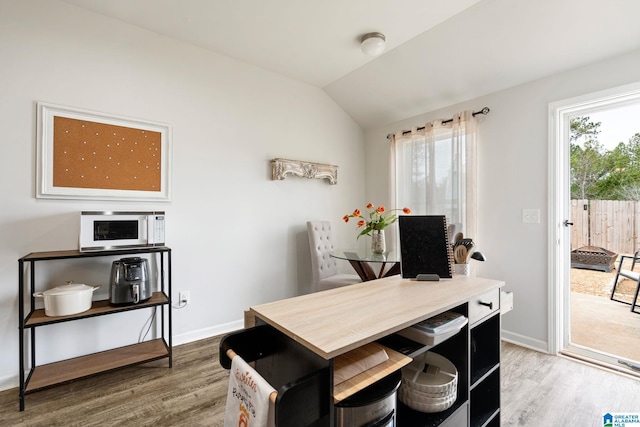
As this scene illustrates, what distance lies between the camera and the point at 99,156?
224cm

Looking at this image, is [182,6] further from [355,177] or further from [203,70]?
[355,177]

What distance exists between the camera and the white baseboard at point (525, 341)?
8.21 feet

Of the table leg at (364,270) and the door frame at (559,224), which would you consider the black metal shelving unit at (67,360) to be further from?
the door frame at (559,224)

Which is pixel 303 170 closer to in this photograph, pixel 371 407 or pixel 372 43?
pixel 372 43

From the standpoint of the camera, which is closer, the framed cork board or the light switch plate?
the framed cork board

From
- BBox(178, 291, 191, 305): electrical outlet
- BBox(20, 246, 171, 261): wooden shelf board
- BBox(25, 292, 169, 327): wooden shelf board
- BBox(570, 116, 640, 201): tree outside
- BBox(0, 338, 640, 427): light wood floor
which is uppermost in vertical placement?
BBox(570, 116, 640, 201): tree outside

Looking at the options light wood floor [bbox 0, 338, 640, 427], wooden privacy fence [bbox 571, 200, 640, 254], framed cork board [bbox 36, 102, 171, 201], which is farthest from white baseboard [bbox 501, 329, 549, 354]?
framed cork board [bbox 36, 102, 171, 201]

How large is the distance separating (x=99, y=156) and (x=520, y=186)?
3521 millimetres

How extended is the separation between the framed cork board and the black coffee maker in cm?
57

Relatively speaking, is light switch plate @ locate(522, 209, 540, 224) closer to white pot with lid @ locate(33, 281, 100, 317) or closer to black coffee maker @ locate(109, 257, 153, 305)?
black coffee maker @ locate(109, 257, 153, 305)

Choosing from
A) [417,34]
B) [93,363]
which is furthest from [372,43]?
[93,363]

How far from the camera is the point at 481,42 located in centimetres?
243

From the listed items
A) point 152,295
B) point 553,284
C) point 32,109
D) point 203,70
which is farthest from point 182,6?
point 553,284

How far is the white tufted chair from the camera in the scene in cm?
301
